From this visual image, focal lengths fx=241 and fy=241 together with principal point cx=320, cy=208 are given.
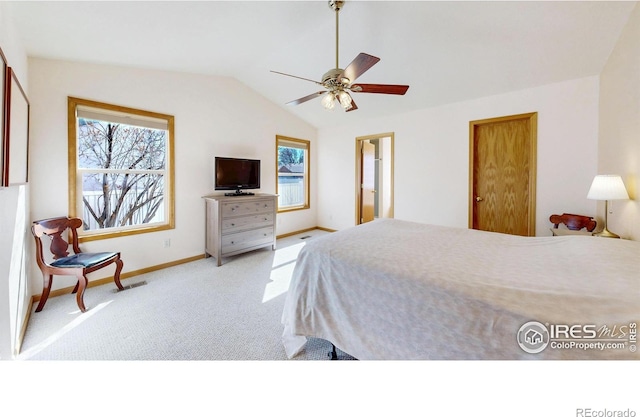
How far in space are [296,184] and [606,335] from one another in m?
4.91

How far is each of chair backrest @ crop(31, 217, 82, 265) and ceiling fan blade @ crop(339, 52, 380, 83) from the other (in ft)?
10.1

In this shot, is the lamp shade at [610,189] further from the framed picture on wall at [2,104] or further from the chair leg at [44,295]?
the chair leg at [44,295]

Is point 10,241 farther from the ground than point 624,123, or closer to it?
closer to it

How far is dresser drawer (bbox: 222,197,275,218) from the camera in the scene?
3482mm

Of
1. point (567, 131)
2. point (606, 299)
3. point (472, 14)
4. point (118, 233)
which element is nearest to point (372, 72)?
point (472, 14)

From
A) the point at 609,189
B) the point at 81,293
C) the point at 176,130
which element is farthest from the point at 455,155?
the point at 81,293

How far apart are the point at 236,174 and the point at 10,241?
255 centimetres

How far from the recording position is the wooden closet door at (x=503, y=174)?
3.23 m

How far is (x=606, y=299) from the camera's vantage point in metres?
0.90

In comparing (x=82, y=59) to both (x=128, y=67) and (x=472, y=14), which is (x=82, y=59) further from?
(x=472, y=14)

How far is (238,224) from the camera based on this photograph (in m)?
3.64

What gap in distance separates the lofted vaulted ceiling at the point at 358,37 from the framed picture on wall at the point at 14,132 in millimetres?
661

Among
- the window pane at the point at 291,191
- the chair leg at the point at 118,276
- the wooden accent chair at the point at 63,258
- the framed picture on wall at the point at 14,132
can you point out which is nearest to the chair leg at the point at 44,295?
the wooden accent chair at the point at 63,258

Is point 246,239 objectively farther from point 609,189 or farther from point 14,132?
point 609,189
